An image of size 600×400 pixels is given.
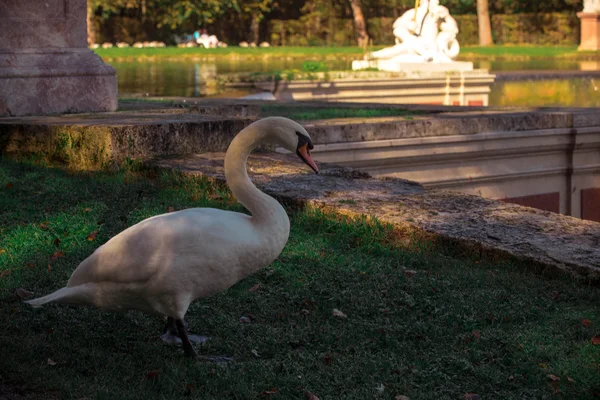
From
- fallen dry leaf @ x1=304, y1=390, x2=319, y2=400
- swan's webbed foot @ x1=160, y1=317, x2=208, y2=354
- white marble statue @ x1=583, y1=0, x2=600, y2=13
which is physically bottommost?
fallen dry leaf @ x1=304, y1=390, x2=319, y2=400

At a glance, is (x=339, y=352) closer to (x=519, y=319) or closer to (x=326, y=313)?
(x=326, y=313)

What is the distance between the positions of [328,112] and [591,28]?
1329 inches

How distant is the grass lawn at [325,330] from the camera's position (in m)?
3.75

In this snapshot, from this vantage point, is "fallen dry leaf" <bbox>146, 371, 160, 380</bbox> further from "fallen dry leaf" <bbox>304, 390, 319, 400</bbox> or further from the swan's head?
the swan's head

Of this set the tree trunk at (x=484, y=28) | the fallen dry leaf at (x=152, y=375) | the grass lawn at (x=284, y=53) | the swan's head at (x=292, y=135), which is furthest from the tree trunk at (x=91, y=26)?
the fallen dry leaf at (x=152, y=375)

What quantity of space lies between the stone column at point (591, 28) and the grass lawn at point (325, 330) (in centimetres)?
3835

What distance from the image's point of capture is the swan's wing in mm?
3781

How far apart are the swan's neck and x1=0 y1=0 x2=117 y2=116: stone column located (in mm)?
4798

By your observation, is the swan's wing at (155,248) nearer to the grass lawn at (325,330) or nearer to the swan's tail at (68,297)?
the swan's tail at (68,297)

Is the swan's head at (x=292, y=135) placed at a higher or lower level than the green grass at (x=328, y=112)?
higher

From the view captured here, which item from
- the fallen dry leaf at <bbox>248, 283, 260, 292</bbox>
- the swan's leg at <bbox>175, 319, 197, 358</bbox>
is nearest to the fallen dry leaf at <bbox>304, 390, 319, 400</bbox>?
the swan's leg at <bbox>175, 319, 197, 358</bbox>

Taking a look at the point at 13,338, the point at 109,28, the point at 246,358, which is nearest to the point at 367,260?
the point at 246,358

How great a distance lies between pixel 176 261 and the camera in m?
3.77

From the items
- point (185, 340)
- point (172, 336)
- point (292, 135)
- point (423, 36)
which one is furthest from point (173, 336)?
point (423, 36)
